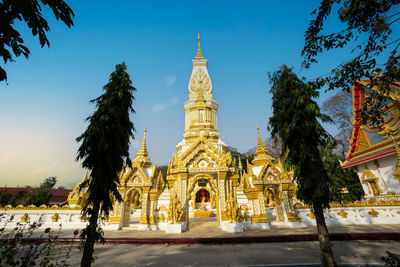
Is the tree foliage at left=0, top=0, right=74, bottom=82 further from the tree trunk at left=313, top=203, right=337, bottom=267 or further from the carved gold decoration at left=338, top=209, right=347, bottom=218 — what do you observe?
the carved gold decoration at left=338, top=209, right=347, bottom=218

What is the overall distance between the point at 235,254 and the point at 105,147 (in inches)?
249

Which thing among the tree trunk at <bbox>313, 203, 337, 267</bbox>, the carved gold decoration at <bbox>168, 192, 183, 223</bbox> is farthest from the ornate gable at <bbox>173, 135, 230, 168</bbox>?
the tree trunk at <bbox>313, 203, 337, 267</bbox>

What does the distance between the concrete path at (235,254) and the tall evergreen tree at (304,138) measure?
1.78m

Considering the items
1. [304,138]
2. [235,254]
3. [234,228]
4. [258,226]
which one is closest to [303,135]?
[304,138]

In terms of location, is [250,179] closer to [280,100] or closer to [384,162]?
[280,100]

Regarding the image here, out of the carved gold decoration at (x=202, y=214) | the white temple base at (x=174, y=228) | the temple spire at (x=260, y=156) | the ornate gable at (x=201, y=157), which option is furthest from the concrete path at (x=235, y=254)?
the carved gold decoration at (x=202, y=214)

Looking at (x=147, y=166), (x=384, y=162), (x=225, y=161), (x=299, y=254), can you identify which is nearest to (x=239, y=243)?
(x=299, y=254)

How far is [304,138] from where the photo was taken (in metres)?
6.45

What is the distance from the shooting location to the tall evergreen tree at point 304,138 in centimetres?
600

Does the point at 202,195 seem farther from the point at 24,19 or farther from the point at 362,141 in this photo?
the point at 24,19

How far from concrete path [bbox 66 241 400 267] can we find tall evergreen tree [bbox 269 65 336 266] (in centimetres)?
178

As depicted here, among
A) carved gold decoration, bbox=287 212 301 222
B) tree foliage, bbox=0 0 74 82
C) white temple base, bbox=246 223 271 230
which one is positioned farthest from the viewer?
carved gold decoration, bbox=287 212 301 222

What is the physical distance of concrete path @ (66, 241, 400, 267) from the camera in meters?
5.93

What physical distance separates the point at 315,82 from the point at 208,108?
24064mm
